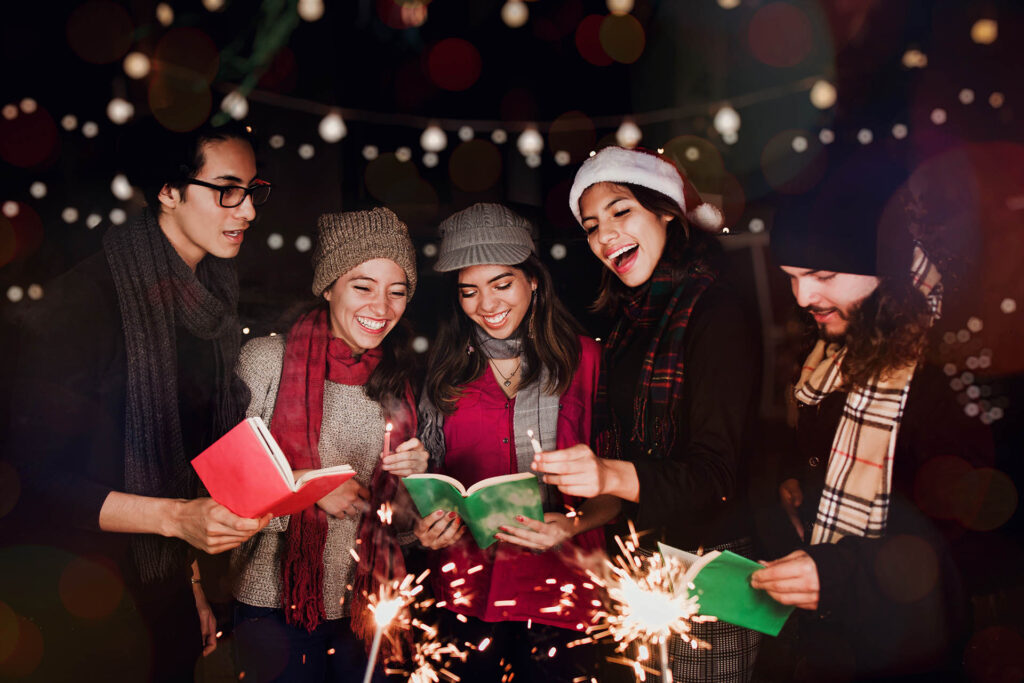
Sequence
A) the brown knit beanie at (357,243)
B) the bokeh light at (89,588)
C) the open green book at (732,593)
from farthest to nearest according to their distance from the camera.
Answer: the brown knit beanie at (357,243) → the bokeh light at (89,588) → the open green book at (732,593)

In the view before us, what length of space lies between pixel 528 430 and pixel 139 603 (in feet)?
4.15

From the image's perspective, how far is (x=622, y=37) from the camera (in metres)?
2.24

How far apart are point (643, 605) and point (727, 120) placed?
1661mm

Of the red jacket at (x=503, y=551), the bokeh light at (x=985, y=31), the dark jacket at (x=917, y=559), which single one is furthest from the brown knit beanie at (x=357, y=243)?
the bokeh light at (x=985, y=31)

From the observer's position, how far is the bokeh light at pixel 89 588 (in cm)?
175

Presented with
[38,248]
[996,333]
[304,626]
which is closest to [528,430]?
[304,626]

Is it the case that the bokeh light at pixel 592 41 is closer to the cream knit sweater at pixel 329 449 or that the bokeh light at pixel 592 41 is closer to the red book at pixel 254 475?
the cream knit sweater at pixel 329 449

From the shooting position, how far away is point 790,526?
1866mm

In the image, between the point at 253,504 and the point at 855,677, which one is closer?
the point at 253,504

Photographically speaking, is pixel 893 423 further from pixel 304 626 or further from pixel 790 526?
pixel 304 626

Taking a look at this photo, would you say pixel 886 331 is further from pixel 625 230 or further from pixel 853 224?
pixel 625 230

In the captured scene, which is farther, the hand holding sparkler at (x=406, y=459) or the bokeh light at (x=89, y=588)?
the hand holding sparkler at (x=406, y=459)

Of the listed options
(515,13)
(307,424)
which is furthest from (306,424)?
(515,13)

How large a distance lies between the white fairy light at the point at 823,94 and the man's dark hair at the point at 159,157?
6.18 feet
